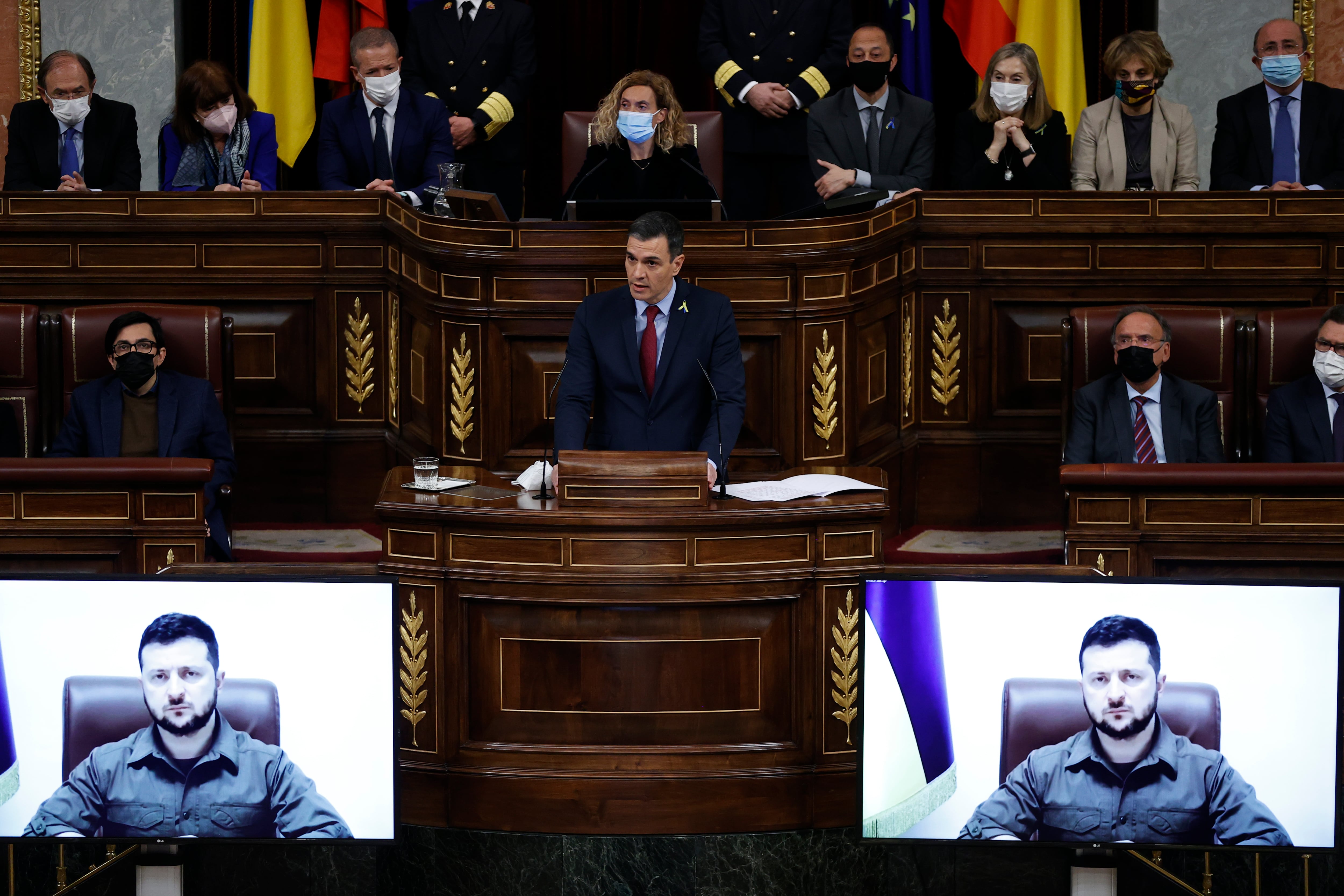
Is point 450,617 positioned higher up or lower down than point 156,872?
higher up

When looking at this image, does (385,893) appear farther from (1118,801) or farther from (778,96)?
(778,96)

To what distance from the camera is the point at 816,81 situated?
6.17 meters

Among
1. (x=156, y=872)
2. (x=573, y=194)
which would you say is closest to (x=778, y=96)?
(x=573, y=194)

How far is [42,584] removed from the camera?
9.80 feet

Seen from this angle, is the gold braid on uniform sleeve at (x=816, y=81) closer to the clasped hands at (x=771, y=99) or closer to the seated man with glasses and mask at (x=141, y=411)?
the clasped hands at (x=771, y=99)

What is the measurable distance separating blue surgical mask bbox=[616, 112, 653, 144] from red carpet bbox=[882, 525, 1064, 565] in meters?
1.72

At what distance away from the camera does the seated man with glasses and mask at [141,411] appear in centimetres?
458

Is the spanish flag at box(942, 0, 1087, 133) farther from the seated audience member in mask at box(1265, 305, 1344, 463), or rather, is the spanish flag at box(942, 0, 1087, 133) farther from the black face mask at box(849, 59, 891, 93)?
the seated audience member in mask at box(1265, 305, 1344, 463)

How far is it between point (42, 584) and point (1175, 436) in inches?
128

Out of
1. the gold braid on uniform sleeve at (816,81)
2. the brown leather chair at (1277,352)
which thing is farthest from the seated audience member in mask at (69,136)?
the brown leather chair at (1277,352)

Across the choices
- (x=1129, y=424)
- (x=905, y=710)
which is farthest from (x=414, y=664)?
(x=1129, y=424)

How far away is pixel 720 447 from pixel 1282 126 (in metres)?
3.18

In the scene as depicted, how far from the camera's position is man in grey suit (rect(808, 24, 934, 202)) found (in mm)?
5719

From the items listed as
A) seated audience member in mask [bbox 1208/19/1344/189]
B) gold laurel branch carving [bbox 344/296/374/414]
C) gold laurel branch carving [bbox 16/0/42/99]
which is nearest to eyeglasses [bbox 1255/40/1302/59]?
seated audience member in mask [bbox 1208/19/1344/189]
